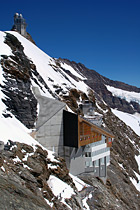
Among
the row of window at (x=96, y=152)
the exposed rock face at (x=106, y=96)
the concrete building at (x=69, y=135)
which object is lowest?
the row of window at (x=96, y=152)

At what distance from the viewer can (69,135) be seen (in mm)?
22250

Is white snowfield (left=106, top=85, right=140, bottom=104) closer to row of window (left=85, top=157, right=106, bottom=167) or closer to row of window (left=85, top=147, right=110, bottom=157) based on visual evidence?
row of window (left=85, top=147, right=110, bottom=157)

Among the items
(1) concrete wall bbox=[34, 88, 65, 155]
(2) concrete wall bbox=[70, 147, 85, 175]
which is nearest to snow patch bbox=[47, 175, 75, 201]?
(2) concrete wall bbox=[70, 147, 85, 175]

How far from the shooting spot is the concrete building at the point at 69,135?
2191 centimetres

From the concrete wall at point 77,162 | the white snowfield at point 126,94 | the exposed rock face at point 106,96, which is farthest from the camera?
the white snowfield at point 126,94

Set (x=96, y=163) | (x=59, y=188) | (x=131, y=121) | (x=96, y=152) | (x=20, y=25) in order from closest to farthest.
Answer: (x=59, y=188) → (x=96, y=152) → (x=96, y=163) → (x=20, y=25) → (x=131, y=121)

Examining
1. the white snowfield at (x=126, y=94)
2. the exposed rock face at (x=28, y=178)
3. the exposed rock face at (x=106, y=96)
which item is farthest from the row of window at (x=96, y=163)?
the white snowfield at (x=126, y=94)

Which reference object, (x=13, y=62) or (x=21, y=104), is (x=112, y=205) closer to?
(x=21, y=104)

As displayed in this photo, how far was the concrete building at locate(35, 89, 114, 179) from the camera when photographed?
21.9 metres

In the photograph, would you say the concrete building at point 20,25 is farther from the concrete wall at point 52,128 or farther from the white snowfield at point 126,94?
the white snowfield at point 126,94

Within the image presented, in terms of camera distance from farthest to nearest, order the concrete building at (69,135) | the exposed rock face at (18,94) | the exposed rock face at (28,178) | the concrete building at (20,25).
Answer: the concrete building at (20,25) < the concrete building at (69,135) < the exposed rock face at (18,94) < the exposed rock face at (28,178)

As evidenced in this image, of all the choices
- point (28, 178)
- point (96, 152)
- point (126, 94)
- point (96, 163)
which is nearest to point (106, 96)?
point (126, 94)

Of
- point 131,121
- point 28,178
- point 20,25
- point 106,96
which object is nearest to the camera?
point 28,178

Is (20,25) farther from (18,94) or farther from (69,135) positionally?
(69,135)
